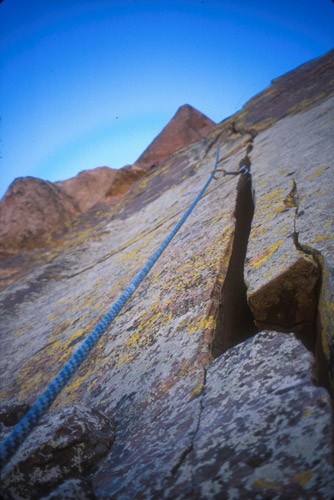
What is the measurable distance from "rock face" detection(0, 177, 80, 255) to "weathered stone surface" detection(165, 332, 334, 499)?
8.64m

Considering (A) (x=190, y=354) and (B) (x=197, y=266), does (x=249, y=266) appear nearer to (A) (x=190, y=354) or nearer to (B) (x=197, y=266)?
(B) (x=197, y=266)

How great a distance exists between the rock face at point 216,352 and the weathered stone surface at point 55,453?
0.01m

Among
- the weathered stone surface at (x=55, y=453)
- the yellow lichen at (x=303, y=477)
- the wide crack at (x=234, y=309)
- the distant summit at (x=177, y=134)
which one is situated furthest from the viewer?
the distant summit at (x=177, y=134)

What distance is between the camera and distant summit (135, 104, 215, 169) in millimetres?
11898

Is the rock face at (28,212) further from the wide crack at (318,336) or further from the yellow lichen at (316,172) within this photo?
the wide crack at (318,336)

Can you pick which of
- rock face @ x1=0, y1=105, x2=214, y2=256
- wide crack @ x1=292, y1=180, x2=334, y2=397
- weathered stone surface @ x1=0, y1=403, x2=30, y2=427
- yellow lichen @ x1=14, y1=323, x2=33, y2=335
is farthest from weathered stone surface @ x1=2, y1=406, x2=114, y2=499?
rock face @ x1=0, y1=105, x2=214, y2=256

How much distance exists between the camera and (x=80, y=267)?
14.9 ft

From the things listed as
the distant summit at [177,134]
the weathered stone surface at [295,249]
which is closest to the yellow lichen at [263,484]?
the weathered stone surface at [295,249]

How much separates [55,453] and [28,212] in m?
9.80

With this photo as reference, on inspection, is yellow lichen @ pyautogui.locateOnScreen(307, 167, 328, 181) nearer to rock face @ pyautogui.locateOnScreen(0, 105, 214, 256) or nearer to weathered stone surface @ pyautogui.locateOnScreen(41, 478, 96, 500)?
weathered stone surface @ pyautogui.locateOnScreen(41, 478, 96, 500)

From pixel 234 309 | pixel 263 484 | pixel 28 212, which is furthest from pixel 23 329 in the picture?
pixel 28 212

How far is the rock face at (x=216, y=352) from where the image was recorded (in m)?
0.72

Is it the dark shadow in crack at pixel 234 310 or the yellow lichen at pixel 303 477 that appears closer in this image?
the yellow lichen at pixel 303 477

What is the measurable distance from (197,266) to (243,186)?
1.65 metres
